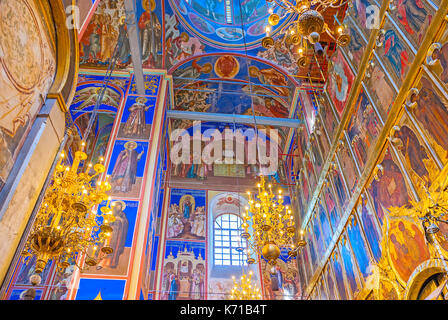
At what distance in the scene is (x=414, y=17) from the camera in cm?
546

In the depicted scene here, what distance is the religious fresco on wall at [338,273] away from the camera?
786cm

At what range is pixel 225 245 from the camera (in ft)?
44.4

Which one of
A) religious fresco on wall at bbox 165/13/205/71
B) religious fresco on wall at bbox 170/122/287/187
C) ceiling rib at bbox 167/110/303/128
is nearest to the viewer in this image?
ceiling rib at bbox 167/110/303/128

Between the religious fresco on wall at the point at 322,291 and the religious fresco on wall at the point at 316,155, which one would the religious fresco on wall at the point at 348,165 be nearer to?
the religious fresco on wall at the point at 316,155

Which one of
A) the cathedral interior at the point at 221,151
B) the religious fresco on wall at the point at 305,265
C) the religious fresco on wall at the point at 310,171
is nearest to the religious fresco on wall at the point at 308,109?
the cathedral interior at the point at 221,151

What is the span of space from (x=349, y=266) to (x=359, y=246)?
30.0 inches

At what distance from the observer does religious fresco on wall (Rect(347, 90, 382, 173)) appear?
673 cm

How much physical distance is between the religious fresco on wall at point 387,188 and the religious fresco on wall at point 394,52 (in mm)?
1444

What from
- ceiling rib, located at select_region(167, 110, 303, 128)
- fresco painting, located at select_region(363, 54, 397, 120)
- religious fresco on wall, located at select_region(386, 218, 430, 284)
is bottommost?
religious fresco on wall, located at select_region(386, 218, 430, 284)

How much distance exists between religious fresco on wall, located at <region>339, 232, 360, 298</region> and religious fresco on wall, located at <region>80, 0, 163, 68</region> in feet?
29.8

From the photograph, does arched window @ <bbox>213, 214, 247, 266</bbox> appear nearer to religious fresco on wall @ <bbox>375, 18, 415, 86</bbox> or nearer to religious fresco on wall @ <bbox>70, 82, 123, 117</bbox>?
religious fresco on wall @ <bbox>70, 82, 123, 117</bbox>

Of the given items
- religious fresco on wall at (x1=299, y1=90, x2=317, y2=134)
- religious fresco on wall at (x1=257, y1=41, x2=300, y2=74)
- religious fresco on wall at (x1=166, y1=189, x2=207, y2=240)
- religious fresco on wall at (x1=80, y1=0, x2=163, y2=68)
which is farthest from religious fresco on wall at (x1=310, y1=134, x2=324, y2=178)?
religious fresco on wall at (x1=80, y1=0, x2=163, y2=68)
